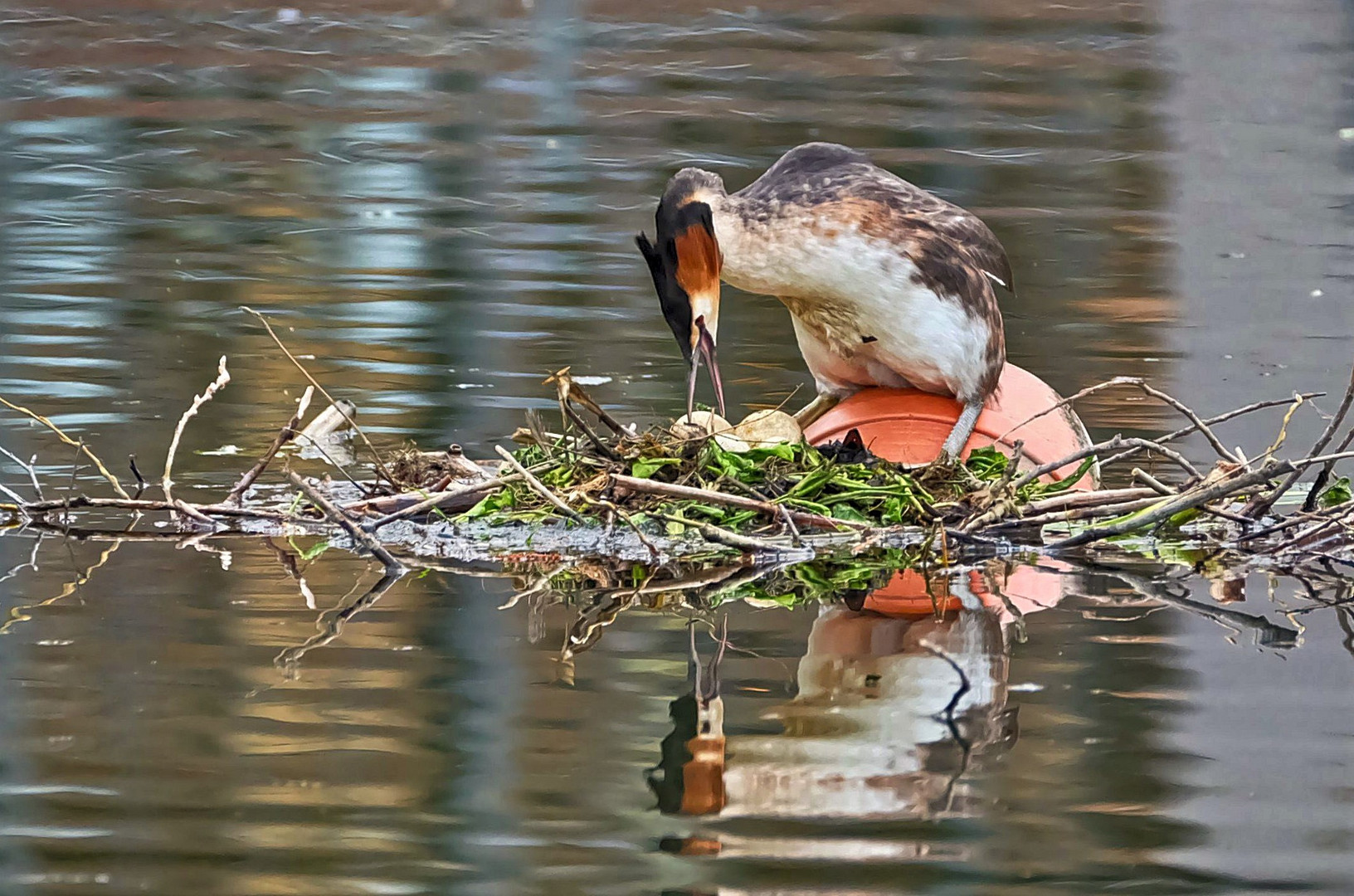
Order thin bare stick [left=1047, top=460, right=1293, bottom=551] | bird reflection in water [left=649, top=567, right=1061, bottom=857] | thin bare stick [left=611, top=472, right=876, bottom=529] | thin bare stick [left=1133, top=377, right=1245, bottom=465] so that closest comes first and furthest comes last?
bird reflection in water [left=649, top=567, right=1061, bottom=857] → thin bare stick [left=1047, top=460, right=1293, bottom=551] → thin bare stick [left=611, top=472, right=876, bottom=529] → thin bare stick [left=1133, top=377, right=1245, bottom=465]

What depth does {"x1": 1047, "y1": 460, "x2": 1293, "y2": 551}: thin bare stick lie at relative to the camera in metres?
6.12

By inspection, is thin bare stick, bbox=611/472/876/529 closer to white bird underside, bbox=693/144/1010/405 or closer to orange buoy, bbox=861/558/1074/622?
orange buoy, bbox=861/558/1074/622

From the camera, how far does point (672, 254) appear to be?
7.00 meters

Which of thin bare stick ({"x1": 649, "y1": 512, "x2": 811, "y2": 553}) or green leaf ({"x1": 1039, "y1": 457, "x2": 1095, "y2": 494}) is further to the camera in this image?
green leaf ({"x1": 1039, "y1": 457, "x2": 1095, "y2": 494})

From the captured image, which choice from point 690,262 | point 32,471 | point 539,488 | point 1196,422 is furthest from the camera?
point 32,471

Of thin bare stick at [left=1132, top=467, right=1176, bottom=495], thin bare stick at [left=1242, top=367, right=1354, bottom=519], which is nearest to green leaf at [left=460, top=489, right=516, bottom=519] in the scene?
thin bare stick at [left=1132, top=467, right=1176, bottom=495]

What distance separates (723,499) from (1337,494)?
193 centimetres

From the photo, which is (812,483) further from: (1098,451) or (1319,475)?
(1319,475)

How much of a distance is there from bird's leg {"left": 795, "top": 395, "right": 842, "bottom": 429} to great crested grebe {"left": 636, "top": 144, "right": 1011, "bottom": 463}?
0.34 m

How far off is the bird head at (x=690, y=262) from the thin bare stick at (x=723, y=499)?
0.53 metres

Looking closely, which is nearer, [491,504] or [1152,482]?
[1152,482]

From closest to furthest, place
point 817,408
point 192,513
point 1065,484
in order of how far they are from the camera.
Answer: point 192,513, point 1065,484, point 817,408

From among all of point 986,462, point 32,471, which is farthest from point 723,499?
point 32,471

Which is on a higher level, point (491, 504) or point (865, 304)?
point (865, 304)
